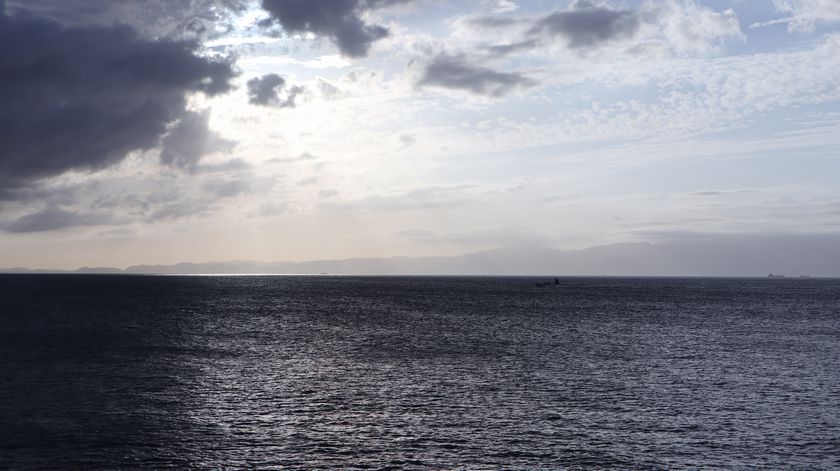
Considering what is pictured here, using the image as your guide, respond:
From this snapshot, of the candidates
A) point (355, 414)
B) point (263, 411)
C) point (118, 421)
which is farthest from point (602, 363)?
point (118, 421)

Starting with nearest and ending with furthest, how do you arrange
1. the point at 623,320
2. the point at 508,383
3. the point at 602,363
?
the point at 508,383
the point at 602,363
the point at 623,320

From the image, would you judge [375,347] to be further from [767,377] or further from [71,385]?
[767,377]

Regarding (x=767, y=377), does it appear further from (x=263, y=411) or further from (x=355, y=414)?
(x=263, y=411)

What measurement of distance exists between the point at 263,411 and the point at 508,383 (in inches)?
939

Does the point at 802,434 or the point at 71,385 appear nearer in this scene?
the point at 802,434

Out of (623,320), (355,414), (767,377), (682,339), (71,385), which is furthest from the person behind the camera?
(623,320)

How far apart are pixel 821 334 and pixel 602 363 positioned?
61391 millimetres

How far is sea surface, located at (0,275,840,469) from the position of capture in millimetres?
41125

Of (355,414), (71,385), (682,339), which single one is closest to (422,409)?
(355,414)

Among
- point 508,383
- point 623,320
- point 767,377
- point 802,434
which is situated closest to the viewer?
point 802,434

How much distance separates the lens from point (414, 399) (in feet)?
183

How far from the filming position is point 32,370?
220ft

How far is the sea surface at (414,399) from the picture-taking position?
41125 millimetres

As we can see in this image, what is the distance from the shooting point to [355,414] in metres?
50.7
